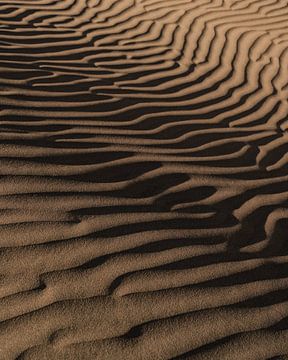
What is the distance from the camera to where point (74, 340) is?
202 centimetres

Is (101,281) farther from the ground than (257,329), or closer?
farther from the ground

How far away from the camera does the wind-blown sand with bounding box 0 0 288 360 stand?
213 centimetres

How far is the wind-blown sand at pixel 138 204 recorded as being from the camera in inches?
83.8

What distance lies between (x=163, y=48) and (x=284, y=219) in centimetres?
339

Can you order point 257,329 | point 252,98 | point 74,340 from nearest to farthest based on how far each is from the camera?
point 74,340
point 257,329
point 252,98

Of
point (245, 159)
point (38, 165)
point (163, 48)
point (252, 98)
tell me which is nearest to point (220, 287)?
point (38, 165)

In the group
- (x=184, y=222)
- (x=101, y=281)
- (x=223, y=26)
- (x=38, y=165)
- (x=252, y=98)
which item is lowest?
(x=101, y=281)

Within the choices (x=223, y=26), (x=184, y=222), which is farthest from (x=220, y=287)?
(x=223, y=26)

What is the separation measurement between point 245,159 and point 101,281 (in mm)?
1796

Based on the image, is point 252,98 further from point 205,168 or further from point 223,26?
point 223,26

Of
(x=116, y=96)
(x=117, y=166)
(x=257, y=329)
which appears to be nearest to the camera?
(x=257, y=329)

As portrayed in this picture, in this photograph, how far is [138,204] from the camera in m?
2.89

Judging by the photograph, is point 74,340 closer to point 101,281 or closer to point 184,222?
point 101,281

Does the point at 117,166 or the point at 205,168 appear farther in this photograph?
the point at 205,168
